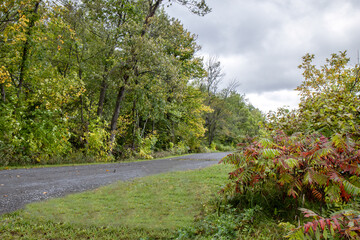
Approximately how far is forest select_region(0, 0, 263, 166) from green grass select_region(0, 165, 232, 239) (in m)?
1.77

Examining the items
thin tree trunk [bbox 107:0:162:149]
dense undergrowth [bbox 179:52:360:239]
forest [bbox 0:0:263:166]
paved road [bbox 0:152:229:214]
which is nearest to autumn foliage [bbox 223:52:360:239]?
dense undergrowth [bbox 179:52:360:239]

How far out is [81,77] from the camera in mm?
10781

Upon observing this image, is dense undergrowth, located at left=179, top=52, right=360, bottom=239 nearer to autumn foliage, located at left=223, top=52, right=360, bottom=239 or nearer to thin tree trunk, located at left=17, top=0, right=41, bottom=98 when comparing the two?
autumn foliage, located at left=223, top=52, right=360, bottom=239

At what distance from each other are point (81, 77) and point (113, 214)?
8759mm

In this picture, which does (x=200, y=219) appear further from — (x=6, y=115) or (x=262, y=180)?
(x=6, y=115)

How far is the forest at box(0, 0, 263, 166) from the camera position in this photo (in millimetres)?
7852

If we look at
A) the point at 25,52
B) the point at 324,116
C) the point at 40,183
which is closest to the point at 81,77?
the point at 25,52

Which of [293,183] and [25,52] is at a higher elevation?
[25,52]

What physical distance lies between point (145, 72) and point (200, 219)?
9837 millimetres

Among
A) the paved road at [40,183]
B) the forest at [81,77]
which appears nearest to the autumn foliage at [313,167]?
the forest at [81,77]

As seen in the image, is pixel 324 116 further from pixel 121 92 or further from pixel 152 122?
pixel 152 122

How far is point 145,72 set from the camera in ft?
39.6

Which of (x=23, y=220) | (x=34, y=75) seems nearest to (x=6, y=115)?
(x=34, y=75)

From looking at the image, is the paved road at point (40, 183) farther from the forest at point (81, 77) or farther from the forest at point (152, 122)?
the forest at point (81, 77)
